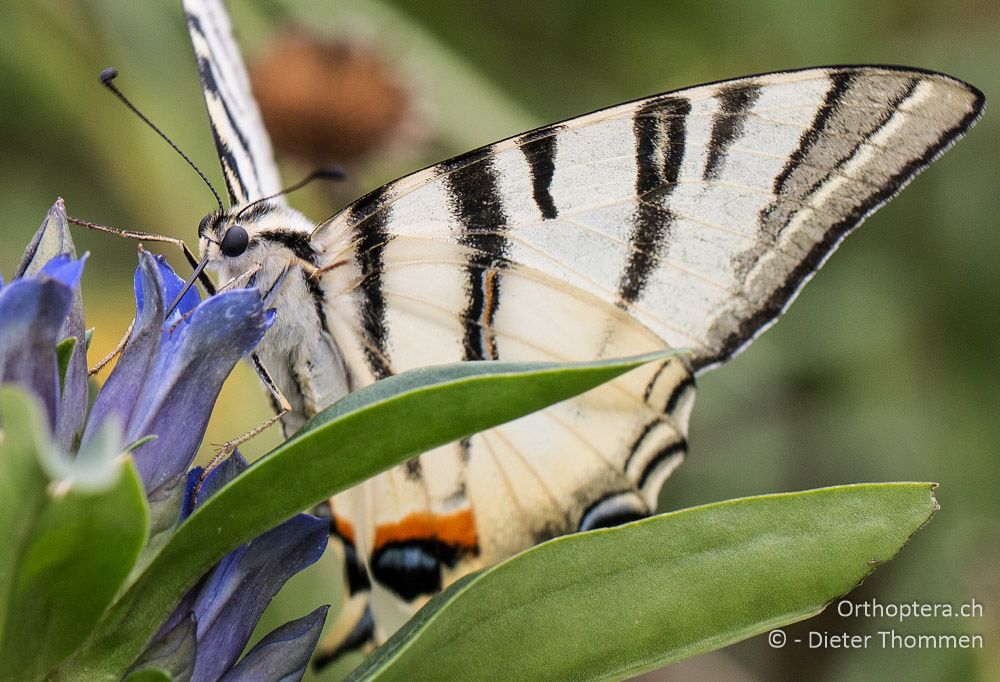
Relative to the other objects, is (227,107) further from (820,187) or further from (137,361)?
(820,187)

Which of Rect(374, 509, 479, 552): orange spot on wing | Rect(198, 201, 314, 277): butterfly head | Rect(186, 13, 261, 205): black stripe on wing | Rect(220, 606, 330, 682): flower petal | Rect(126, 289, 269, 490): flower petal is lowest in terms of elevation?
Rect(374, 509, 479, 552): orange spot on wing

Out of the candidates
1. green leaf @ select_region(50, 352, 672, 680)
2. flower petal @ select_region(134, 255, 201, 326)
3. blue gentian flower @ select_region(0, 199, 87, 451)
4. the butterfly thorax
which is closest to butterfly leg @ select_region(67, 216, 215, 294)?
the butterfly thorax

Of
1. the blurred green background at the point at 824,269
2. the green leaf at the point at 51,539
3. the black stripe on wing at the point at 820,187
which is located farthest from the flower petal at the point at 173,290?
the blurred green background at the point at 824,269

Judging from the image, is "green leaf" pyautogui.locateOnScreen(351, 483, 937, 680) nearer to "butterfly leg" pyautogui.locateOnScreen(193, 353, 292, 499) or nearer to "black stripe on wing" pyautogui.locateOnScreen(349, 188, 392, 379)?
"butterfly leg" pyautogui.locateOnScreen(193, 353, 292, 499)

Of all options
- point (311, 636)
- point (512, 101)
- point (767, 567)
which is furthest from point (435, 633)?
point (512, 101)

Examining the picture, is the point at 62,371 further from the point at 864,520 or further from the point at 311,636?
the point at 864,520

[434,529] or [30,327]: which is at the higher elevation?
[30,327]

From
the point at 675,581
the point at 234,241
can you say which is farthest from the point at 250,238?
the point at 675,581
